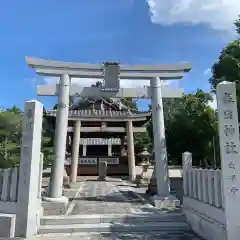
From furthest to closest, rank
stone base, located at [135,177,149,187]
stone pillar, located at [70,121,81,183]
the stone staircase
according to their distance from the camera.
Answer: stone pillar, located at [70,121,81,183] < stone base, located at [135,177,149,187] < the stone staircase

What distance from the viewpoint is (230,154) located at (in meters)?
5.78

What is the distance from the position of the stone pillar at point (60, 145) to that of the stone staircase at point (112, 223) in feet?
6.06

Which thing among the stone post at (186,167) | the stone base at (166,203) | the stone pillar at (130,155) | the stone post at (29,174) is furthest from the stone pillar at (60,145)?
the stone pillar at (130,155)

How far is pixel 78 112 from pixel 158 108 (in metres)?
15.1

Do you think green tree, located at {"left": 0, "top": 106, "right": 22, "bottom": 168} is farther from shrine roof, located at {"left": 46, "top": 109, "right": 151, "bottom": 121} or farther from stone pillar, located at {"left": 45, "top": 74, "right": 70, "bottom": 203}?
shrine roof, located at {"left": 46, "top": 109, "right": 151, "bottom": 121}

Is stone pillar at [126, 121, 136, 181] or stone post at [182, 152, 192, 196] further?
stone pillar at [126, 121, 136, 181]

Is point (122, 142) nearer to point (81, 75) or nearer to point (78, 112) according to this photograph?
point (78, 112)

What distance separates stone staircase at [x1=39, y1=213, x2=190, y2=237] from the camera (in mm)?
A: 7363

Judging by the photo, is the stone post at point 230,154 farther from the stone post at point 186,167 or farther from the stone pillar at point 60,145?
the stone pillar at point 60,145

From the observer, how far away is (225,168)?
573cm

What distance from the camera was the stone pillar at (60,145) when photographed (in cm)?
984

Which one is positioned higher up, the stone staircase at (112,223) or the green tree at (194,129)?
the green tree at (194,129)

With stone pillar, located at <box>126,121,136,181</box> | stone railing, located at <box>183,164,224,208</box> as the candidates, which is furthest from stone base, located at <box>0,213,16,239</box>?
stone pillar, located at <box>126,121,136,181</box>

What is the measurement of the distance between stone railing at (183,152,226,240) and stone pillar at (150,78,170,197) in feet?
6.27
